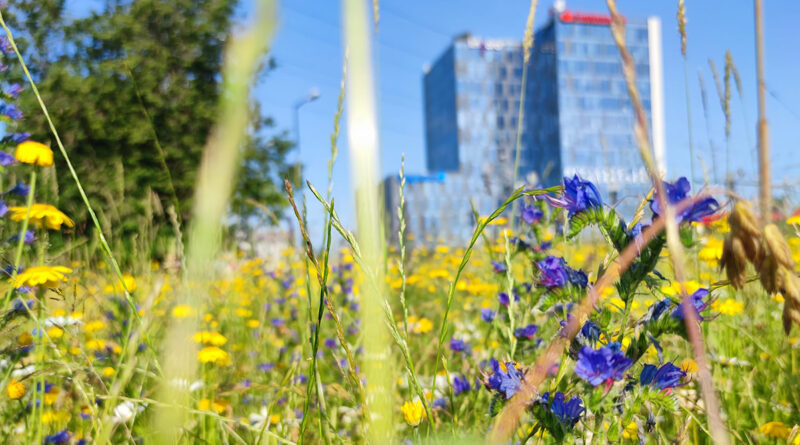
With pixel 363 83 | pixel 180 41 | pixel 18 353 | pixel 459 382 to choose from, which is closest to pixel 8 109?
pixel 18 353

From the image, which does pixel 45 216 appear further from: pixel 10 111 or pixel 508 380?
pixel 508 380

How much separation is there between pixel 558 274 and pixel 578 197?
0.39ft

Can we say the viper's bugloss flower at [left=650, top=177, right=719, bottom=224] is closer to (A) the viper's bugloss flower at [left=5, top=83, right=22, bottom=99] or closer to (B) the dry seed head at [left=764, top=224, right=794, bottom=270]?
(B) the dry seed head at [left=764, top=224, right=794, bottom=270]

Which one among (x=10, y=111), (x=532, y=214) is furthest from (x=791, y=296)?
(x=10, y=111)

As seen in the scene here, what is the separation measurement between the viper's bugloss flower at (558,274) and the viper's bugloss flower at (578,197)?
0.25 feet

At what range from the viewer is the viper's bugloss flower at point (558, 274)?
81 cm

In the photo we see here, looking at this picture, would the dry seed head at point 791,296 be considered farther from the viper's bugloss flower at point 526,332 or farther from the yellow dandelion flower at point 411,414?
the viper's bugloss flower at point 526,332

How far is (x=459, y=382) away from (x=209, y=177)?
1334mm

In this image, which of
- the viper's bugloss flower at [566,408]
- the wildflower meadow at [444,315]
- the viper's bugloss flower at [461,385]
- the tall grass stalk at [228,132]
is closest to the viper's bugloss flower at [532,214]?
the wildflower meadow at [444,315]

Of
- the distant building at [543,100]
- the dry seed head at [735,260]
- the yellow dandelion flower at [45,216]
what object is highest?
the distant building at [543,100]

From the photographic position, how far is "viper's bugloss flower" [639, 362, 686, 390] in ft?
2.53

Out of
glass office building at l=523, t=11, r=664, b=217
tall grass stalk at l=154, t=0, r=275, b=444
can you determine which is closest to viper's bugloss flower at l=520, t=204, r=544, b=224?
tall grass stalk at l=154, t=0, r=275, b=444

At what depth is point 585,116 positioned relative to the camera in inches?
2099

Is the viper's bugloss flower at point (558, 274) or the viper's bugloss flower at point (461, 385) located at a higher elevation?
the viper's bugloss flower at point (558, 274)
